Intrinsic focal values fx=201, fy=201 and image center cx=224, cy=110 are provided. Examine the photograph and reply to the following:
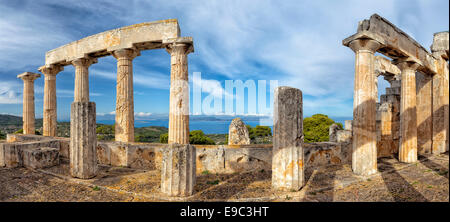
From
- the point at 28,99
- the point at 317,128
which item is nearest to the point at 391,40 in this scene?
the point at 317,128

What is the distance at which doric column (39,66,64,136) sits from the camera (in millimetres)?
14648

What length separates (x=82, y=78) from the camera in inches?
474

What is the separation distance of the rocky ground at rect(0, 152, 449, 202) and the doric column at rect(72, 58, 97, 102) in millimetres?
5254

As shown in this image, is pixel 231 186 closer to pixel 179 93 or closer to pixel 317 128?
pixel 179 93

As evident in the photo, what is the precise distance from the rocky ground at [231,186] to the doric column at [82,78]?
5254 mm

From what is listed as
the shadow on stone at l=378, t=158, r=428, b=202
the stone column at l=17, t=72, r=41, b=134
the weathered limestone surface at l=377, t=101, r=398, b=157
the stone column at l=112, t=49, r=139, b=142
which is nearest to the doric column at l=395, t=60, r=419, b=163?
the weathered limestone surface at l=377, t=101, r=398, b=157

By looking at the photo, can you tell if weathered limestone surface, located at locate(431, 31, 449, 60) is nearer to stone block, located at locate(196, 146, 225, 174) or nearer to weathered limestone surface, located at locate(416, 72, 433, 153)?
weathered limestone surface, located at locate(416, 72, 433, 153)

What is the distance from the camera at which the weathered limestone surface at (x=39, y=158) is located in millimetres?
7703

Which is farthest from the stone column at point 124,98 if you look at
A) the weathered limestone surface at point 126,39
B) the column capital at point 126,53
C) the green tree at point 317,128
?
the green tree at point 317,128

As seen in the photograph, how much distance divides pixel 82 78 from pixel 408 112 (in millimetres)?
17331

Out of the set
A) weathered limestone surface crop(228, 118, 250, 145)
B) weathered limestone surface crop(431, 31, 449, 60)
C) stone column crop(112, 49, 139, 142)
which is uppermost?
weathered limestone surface crop(431, 31, 449, 60)

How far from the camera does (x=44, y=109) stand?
14.8 metres

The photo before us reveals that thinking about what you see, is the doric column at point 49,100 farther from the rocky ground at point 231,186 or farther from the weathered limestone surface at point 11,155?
the rocky ground at point 231,186
